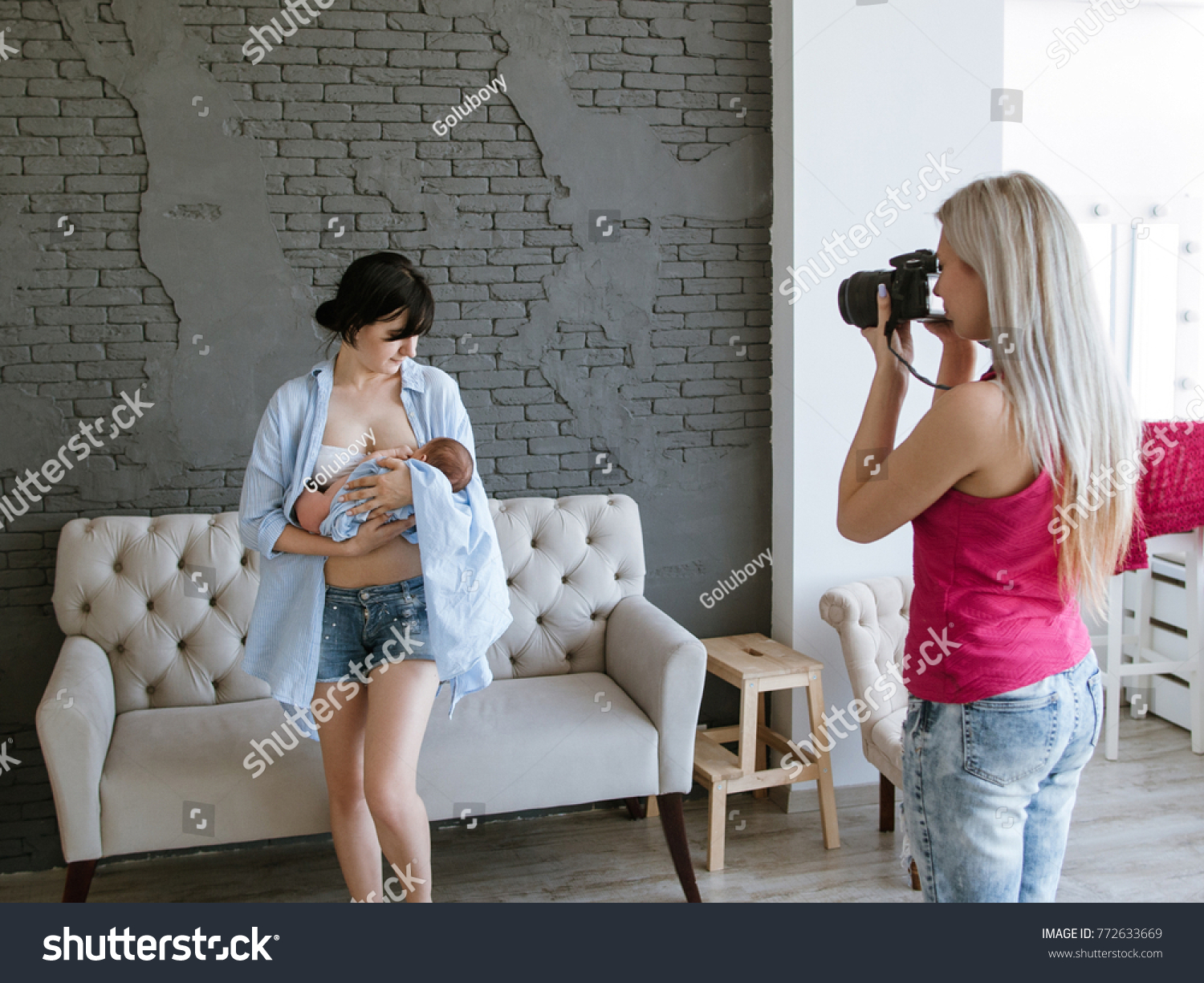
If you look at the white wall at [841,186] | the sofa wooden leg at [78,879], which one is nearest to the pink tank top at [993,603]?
the white wall at [841,186]

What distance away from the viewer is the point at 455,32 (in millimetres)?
2852

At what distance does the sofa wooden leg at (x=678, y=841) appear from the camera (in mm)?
2432

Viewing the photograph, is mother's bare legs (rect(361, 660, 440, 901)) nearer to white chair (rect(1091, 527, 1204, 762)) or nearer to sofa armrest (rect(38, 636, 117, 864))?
sofa armrest (rect(38, 636, 117, 864))

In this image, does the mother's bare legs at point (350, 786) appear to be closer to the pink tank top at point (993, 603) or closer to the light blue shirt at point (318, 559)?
the light blue shirt at point (318, 559)

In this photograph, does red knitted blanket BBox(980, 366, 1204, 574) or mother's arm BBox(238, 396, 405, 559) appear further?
red knitted blanket BBox(980, 366, 1204, 574)

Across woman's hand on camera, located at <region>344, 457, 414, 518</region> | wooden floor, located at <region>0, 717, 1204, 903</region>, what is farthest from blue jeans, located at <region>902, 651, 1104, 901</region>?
wooden floor, located at <region>0, 717, 1204, 903</region>

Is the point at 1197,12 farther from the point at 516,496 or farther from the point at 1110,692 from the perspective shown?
the point at 516,496

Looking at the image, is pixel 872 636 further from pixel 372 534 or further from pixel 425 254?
pixel 425 254

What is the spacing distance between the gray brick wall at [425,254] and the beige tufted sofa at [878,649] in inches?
17.9

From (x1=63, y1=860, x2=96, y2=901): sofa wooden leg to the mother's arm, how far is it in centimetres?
90

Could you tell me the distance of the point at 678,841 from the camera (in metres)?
2.45

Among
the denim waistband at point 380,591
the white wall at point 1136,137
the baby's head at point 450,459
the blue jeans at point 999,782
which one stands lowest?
the blue jeans at point 999,782

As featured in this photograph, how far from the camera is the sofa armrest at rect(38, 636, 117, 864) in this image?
6.91 feet

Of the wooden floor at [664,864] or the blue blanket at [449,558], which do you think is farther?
the wooden floor at [664,864]
